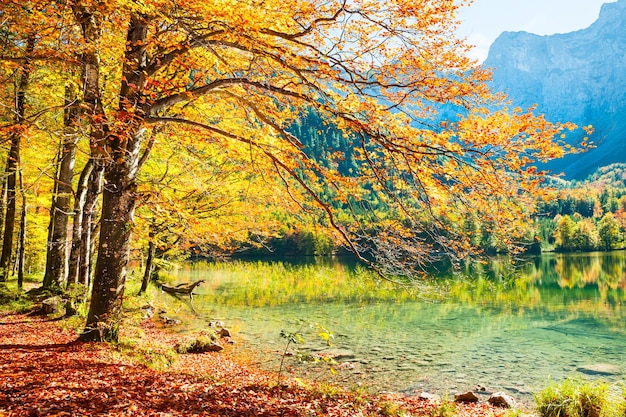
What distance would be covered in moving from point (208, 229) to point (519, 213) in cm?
995

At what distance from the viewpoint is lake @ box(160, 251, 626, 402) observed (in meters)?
10.6

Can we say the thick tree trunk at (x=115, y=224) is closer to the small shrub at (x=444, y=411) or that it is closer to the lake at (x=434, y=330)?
the lake at (x=434, y=330)

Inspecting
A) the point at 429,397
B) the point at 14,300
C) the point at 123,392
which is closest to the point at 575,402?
the point at 429,397

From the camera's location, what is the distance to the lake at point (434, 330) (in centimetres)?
1055

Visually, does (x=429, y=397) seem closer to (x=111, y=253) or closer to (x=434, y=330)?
(x=111, y=253)

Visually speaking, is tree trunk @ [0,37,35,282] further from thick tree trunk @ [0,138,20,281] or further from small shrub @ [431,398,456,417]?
small shrub @ [431,398,456,417]

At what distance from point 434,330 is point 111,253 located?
40.8 ft

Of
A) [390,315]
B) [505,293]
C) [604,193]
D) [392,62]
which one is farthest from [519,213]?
[604,193]

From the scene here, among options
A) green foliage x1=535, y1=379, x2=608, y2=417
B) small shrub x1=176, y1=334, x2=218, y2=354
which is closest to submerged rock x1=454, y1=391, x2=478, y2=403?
green foliage x1=535, y1=379, x2=608, y2=417

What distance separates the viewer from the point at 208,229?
45.5ft

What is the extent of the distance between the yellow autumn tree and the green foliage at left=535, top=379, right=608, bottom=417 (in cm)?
304

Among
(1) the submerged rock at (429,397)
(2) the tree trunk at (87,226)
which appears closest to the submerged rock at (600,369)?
(1) the submerged rock at (429,397)

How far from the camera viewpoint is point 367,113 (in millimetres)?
6602

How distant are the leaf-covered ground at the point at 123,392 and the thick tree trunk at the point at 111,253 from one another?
1.28 ft
